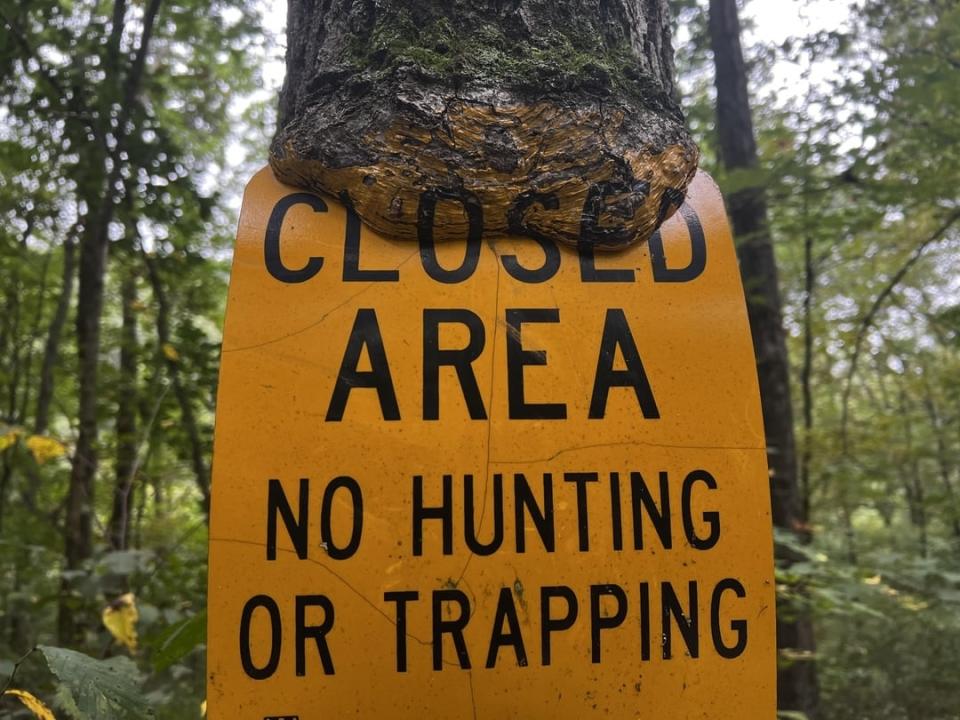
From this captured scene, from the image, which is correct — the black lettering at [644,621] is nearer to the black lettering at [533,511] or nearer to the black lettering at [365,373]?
the black lettering at [533,511]

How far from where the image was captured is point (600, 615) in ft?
2.75

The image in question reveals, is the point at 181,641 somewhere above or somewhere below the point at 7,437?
below

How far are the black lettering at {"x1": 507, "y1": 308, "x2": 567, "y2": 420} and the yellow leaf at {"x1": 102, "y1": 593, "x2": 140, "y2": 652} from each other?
1738mm

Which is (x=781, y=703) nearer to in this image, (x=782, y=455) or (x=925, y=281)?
(x=782, y=455)

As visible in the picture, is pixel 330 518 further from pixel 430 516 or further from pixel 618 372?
pixel 618 372

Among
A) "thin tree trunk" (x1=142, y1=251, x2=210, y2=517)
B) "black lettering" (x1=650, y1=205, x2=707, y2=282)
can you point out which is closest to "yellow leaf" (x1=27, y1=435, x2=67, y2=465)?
"thin tree trunk" (x1=142, y1=251, x2=210, y2=517)

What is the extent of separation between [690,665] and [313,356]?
0.66m

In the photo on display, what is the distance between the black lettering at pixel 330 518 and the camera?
32.5 inches

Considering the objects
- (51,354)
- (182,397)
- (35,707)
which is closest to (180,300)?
(51,354)

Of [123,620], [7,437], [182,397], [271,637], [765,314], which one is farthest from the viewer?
[765,314]

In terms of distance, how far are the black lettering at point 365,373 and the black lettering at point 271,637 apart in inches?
9.8

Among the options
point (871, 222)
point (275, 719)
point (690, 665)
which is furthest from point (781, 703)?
point (275, 719)

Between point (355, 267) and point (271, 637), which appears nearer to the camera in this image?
point (271, 637)

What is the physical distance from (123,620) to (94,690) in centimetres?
101
